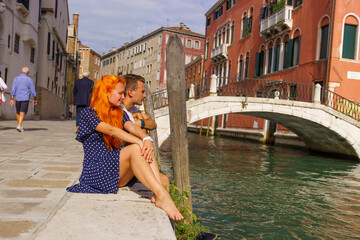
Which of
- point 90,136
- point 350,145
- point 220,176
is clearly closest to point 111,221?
point 90,136

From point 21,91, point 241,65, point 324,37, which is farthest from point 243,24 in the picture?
point 21,91

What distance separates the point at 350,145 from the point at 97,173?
12.8 meters

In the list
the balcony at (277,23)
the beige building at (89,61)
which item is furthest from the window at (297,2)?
the beige building at (89,61)

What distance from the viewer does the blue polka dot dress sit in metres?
2.71

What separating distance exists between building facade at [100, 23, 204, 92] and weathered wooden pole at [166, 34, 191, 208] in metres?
39.3

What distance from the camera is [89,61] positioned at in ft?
181

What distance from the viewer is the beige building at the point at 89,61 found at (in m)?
53.7


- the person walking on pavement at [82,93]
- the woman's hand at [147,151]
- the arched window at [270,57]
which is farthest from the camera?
the arched window at [270,57]

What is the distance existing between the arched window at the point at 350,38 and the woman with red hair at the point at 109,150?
13749mm

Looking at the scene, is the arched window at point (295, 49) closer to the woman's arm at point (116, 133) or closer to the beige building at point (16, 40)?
the beige building at point (16, 40)

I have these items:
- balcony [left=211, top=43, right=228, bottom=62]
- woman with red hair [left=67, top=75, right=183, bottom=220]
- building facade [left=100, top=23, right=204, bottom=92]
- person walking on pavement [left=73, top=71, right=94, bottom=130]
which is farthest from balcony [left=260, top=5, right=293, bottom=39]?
building facade [left=100, top=23, right=204, bottom=92]

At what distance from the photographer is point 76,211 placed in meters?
2.21

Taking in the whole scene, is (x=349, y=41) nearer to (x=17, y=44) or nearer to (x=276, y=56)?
(x=276, y=56)

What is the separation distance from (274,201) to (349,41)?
10931 millimetres
